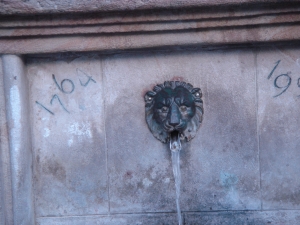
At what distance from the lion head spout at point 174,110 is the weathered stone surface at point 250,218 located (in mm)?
529

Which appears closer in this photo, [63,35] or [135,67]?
[63,35]

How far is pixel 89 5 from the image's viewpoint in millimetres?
2188

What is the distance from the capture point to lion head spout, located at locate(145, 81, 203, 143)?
233cm

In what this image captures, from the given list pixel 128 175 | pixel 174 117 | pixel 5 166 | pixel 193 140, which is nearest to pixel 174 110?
pixel 174 117

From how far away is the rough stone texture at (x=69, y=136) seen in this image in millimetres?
2527

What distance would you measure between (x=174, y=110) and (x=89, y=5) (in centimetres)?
76

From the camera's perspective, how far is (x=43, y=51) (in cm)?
236

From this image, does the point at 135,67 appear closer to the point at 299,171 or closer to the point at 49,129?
the point at 49,129

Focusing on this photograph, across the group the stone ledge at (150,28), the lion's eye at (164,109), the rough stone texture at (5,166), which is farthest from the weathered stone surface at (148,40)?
the lion's eye at (164,109)

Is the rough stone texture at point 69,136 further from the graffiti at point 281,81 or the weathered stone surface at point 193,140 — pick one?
the graffiti at point 281,81

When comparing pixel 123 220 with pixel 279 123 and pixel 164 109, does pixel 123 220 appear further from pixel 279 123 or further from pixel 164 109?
pixel 279 123

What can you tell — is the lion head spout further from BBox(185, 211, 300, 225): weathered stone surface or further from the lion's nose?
BBox(185, 211, 300, 225): weathered stone surface

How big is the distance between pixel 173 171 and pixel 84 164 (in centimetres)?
58

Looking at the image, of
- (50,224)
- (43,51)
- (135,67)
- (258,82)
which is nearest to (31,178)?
(50,224)
